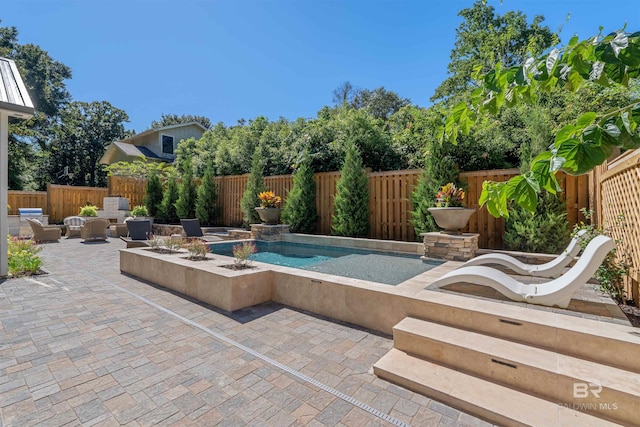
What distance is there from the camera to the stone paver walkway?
209 cm

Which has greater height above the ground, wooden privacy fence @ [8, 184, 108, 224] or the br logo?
wooden privacy fence @ [8, 184, 108, 224]

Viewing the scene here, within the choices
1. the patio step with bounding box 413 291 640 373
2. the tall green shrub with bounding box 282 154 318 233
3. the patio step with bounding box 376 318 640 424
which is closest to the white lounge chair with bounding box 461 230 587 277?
the patio step with bounding box 413 291 640 373

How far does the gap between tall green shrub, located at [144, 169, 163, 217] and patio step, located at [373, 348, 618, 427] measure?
50.7 feet

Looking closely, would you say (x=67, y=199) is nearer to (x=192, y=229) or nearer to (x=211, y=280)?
(x=192, y=229)

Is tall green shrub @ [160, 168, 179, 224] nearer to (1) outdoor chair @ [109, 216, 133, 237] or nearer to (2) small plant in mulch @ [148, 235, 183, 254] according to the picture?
(1) outdoor chair @ [109, 216, 133, 237]

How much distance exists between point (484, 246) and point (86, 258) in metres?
10.4

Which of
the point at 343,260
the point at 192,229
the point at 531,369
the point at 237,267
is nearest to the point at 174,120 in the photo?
the point at 192,229

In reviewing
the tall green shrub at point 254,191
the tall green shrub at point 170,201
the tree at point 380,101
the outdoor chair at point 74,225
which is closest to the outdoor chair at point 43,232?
the outdoor chair at point 74,225

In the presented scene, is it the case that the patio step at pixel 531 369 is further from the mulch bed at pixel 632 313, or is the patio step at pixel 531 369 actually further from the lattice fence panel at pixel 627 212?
the lattice fence panel at pixel 627 212

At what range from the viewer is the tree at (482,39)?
18.8 meters

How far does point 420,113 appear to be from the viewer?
9.37 meters

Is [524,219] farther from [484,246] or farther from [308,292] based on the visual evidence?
[308,292]

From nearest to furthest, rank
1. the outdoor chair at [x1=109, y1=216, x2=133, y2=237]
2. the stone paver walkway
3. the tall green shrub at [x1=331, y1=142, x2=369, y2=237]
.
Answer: the stone paver walkway
the tall green shrub at [x1=331, y1=142, x2=369, y2=237]
the outdoor chair at [x1=109, y1=216, x2=133, y2=237]

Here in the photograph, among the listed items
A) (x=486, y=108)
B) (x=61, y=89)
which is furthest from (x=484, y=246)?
(x=61, y=89)
